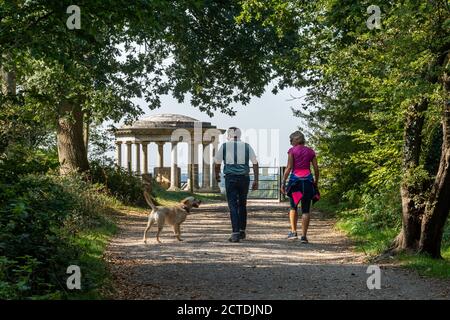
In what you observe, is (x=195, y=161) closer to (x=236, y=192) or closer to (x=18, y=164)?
(x=236, y=192)

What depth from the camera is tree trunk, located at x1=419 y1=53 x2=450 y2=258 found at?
401 inches

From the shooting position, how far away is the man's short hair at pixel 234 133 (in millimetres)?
→ 12639

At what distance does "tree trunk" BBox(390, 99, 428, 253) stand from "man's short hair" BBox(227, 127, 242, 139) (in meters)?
3.07

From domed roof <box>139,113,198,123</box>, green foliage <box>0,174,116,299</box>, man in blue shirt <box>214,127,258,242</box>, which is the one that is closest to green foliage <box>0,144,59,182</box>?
green foliage <box>0,174,116,299</box>

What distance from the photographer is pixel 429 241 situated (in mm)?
10508

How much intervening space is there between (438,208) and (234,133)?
393cm

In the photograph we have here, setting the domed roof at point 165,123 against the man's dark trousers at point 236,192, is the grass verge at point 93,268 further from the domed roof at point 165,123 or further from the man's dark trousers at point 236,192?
the domed roof at point 165,123

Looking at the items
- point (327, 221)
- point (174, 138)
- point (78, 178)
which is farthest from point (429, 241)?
point (174, 138)

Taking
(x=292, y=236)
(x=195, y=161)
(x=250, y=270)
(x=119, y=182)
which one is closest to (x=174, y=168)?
(x=195, y=161)

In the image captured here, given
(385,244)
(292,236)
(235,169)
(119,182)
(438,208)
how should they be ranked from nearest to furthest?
(438,208), (385,244), (235,169), (292,236), (119,182)

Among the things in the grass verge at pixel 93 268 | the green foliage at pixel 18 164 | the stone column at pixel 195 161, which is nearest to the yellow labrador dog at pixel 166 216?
the grass verge at pixel 93 268

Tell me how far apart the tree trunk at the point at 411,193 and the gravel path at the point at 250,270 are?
2.53 ft

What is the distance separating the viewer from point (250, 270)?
939 centimetres
